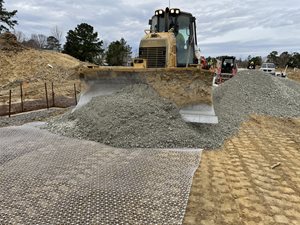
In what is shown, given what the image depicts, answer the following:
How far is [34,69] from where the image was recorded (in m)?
22.2

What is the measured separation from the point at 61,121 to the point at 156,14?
12.0ft

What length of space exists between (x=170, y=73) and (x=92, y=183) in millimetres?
3321

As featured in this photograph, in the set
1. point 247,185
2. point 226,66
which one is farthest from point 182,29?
point 226,66

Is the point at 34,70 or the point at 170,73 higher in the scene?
the point at 170,73

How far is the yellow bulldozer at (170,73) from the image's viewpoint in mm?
6699

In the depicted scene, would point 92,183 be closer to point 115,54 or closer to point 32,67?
point 32,67

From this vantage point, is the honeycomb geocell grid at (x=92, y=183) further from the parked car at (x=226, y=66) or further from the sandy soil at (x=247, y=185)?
the parked car at (x=226, y=66)

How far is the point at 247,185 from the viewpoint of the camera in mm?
4543

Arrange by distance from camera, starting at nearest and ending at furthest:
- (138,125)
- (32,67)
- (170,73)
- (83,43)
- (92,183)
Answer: (92,183) < (138,125) < (170,73) < (32,67) < (83,43)

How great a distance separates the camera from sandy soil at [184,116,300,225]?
3.66 m

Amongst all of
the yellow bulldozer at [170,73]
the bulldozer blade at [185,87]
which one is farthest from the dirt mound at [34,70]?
the bulldozer blade at [185,87]

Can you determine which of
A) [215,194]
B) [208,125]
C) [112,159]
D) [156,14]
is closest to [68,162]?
[112,159]

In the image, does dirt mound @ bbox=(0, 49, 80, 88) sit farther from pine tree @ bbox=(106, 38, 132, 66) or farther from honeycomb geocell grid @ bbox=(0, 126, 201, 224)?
honeycomb geocell grid @ bbox=(0, 126, 201, 224)

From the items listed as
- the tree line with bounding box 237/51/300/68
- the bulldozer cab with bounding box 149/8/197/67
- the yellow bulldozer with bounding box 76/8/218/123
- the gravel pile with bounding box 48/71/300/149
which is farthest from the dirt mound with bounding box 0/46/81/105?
the tree line with bounding box 237/51/300/68
